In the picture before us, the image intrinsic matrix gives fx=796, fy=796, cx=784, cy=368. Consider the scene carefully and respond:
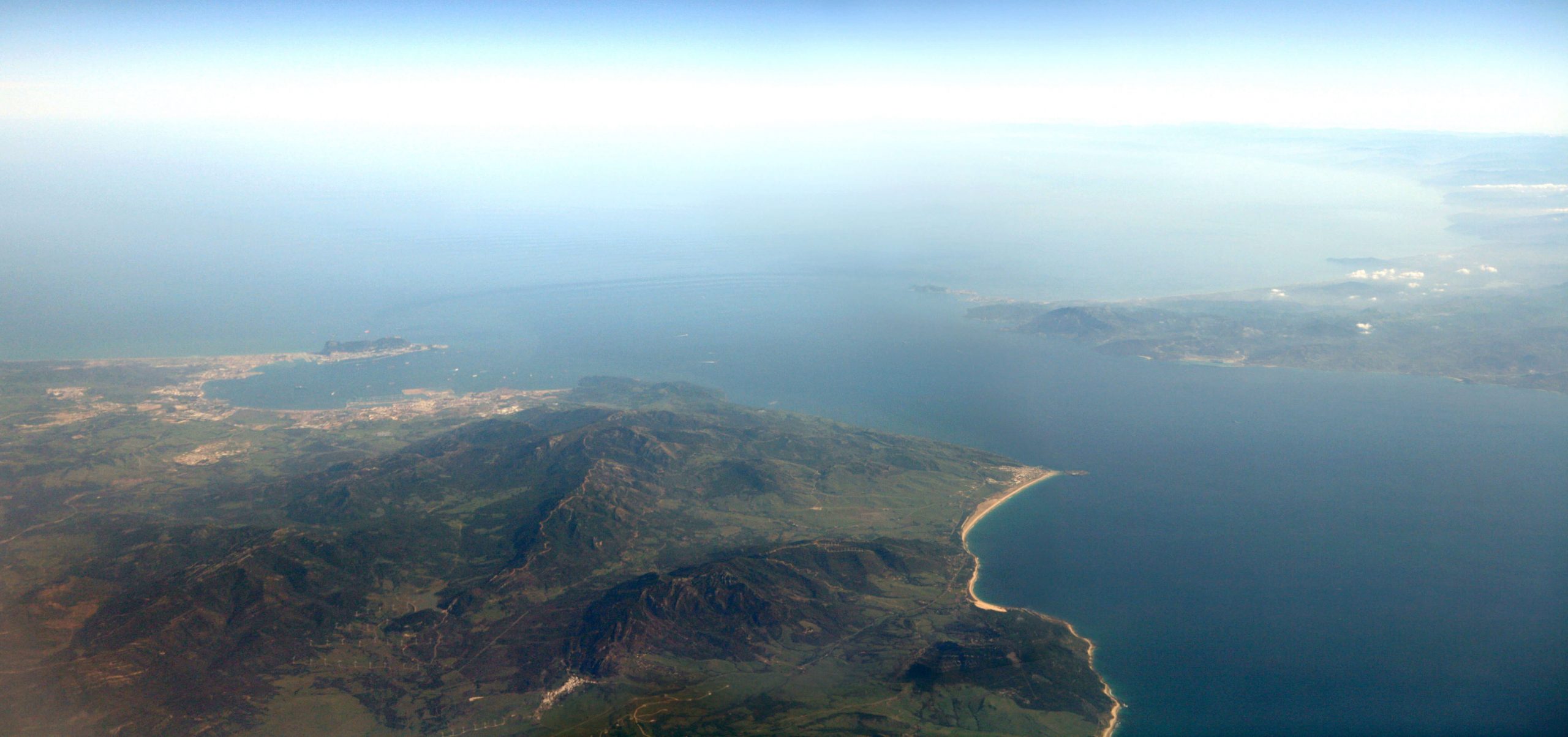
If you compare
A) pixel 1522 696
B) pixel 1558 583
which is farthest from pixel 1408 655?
pixel 1558 583

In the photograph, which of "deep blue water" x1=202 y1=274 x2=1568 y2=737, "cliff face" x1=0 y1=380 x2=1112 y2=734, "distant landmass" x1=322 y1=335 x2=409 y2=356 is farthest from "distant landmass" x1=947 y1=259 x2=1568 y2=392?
"distant landmass" x1=322 y1=335 x2=409 y2=356

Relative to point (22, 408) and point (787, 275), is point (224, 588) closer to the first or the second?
point (22, 408)

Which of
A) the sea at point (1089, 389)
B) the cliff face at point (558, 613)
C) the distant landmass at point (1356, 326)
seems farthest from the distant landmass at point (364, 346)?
the distant landmass at point (1356, 326)

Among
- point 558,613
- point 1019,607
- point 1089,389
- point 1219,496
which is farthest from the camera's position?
point 1089,389

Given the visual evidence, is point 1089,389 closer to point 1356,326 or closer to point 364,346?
point 1356,326

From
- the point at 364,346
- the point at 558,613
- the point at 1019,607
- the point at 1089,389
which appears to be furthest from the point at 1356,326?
the point at 364,346

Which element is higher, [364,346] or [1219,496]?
[364,346]
